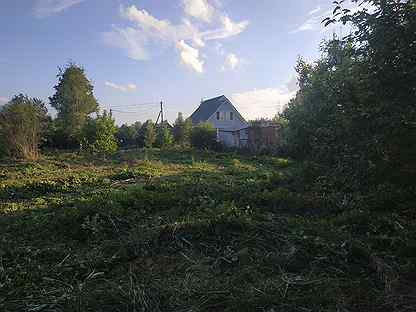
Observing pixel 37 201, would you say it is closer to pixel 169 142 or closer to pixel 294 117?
pixel 294 117

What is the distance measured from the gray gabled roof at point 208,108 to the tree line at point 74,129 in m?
7.22

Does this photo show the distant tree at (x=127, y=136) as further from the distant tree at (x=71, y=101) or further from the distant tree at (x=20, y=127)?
the distant tree at (x=20, y=127)

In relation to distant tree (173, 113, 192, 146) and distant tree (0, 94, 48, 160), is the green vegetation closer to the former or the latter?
distant tree (0, 94, 48, 160)

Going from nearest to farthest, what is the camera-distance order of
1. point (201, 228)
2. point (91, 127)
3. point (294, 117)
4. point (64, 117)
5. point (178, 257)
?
point (178, 257)
point (201, 228)
point (294, 117)
point (91, 127)
point (64, 117)

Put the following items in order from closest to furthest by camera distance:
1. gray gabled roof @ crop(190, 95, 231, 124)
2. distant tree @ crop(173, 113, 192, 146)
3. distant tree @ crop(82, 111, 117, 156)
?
distant tree @ crop(82, 111, 117, 156), distant tree @ crop(173, 113, 192, 146), gray gabled roof @ crop(190, 95, 231, 124)

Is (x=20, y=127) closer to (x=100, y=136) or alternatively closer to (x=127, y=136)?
(x=100, y=136)

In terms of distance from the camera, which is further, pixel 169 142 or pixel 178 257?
pixel 169 142

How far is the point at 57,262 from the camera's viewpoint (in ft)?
11.9

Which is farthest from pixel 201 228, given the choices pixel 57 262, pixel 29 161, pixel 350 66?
pixel 29 161

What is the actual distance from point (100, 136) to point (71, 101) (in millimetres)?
7413

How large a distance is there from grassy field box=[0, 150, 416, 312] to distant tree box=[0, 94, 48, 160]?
881 cm

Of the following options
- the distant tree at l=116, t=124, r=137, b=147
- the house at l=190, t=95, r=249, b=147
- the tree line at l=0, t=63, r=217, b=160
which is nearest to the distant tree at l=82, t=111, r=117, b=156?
the tree line at l=0, t=63, r=217, b=160

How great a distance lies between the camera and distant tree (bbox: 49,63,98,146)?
21.4m

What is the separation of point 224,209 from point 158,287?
93.0 inches
